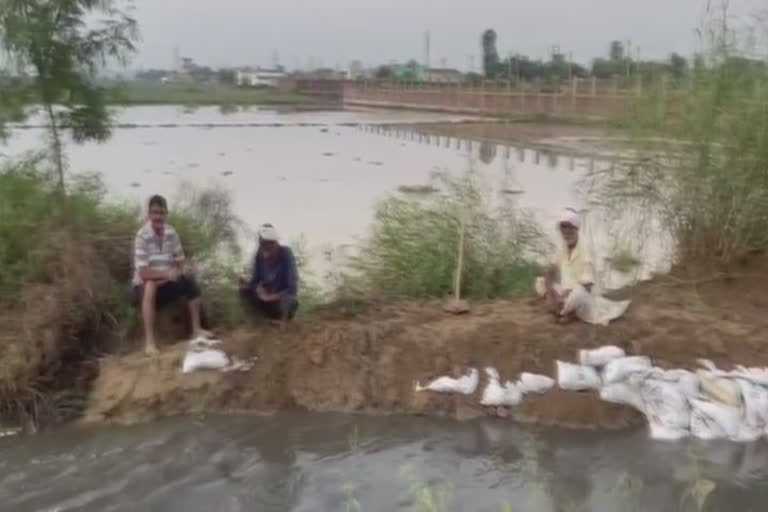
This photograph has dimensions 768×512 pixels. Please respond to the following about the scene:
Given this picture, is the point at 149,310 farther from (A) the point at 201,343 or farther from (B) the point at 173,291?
(A) the point at 201,343

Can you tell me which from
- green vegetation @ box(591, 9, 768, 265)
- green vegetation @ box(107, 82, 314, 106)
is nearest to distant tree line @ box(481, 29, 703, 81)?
green vegetation @ box(591, 9, 768, 265)

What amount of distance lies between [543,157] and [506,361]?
67.4 ft

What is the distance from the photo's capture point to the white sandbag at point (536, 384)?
24.3 feet

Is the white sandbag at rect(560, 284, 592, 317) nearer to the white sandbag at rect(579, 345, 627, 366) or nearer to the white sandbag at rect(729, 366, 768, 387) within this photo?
the white sandbag at rect(579, 345, 627, 366)

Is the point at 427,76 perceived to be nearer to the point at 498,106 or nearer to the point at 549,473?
the point at 498,106

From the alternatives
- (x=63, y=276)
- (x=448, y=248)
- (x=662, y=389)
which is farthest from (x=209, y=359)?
(x=662, y=389)

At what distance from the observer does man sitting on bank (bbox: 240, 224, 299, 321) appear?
309 inches

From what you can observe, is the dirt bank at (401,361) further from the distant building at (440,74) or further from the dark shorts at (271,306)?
the distant building at (440,74)

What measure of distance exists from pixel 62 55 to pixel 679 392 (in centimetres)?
564

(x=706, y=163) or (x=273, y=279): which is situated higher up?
(x=706, y=163)

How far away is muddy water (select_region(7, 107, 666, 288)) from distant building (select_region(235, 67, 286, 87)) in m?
47.0

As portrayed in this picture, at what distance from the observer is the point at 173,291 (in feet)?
25.7

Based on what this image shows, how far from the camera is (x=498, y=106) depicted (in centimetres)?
5278

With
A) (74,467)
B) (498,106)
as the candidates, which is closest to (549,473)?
(74,467)
